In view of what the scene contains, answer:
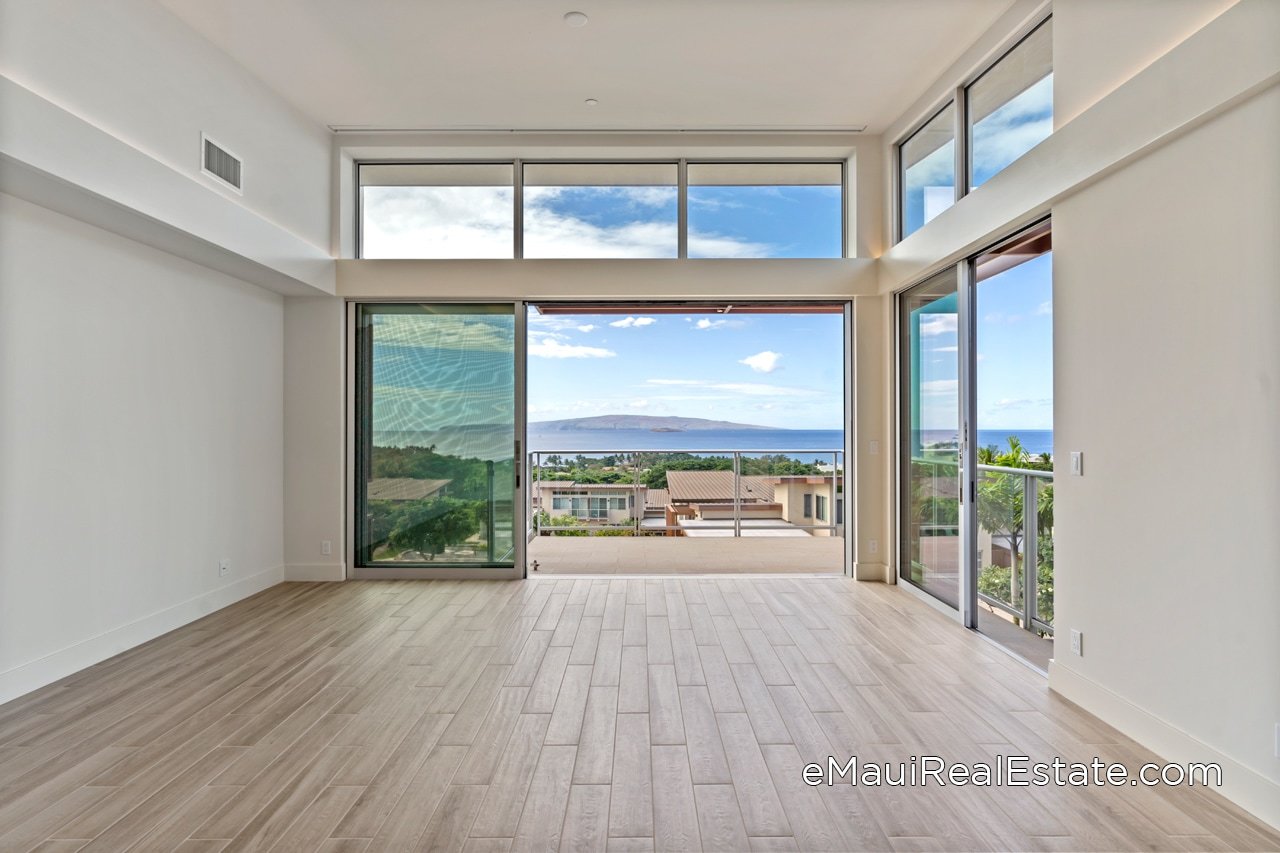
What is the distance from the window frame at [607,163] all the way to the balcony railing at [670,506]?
237 centimetres

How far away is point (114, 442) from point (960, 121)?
5.26m

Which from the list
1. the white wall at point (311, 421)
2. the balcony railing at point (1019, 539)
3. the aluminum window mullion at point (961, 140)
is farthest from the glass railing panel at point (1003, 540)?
the white wall at point (311, 421)

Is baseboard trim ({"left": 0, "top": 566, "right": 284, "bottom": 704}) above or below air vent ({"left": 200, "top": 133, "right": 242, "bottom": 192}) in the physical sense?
below

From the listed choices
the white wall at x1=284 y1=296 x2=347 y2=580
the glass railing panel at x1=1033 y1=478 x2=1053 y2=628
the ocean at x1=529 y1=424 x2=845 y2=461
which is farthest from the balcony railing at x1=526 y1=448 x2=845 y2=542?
the ocean at x1=529 y1=424 x2=845 y2=461

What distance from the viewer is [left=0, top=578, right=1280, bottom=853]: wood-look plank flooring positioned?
1836 mm

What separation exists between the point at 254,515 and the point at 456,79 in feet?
11.0

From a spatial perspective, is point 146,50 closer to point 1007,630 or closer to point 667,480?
point 1007,630

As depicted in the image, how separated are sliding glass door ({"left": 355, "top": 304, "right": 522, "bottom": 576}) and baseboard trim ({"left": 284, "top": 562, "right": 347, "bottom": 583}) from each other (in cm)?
29

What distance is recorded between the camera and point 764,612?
13.3ft

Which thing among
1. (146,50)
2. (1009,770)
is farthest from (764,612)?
(146,50)

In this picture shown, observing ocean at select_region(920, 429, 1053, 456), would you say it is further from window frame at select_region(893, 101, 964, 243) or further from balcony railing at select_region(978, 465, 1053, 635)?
window frame at select_region(893, 101, 964, 243)

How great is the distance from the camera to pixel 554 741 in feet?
7.76

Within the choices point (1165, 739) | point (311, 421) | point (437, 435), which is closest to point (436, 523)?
point (437, 435)

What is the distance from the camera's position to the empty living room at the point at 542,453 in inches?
78.5
